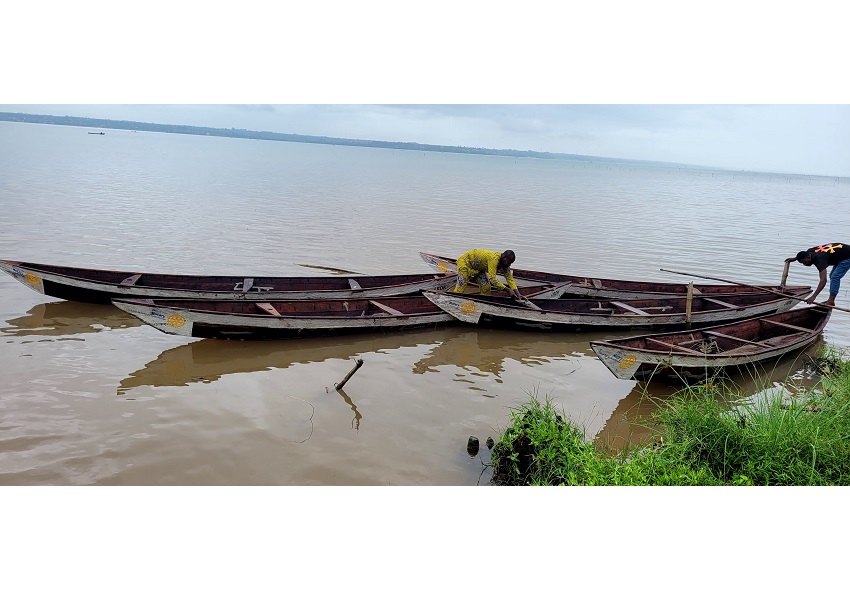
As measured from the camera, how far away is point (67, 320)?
848 cm

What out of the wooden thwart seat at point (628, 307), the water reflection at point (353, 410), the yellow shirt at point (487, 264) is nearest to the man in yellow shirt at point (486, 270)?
the yellow shirt at point (487, 264)

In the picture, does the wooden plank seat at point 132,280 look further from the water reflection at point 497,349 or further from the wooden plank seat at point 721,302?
the wooden plank seat at point 721,302

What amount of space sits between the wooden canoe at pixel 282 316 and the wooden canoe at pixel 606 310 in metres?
0.42

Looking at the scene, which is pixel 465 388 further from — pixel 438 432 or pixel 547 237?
pixel 547 237

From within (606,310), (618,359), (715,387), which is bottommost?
(606,310)

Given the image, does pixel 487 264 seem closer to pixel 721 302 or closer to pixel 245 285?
pixel 245 285

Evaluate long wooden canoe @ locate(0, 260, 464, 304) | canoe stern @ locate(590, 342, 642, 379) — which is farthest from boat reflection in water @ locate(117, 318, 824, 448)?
long wooden canoe @ locate(0, 260, 464, 304)

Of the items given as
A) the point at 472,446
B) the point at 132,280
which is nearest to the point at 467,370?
the point at 472,446

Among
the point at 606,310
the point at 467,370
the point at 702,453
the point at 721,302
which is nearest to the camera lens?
the point at 702,453

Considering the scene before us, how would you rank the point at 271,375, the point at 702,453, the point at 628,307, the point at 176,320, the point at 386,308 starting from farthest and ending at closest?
1. the point at 628,307
2. the point at 386,308
3. the point at 176,320
4. the point at 271,375
5. the point at 702,453

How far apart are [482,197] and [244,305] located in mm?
24088

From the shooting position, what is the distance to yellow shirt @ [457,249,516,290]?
8969 mm

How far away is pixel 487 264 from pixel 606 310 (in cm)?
232

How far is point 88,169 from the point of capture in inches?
1242
